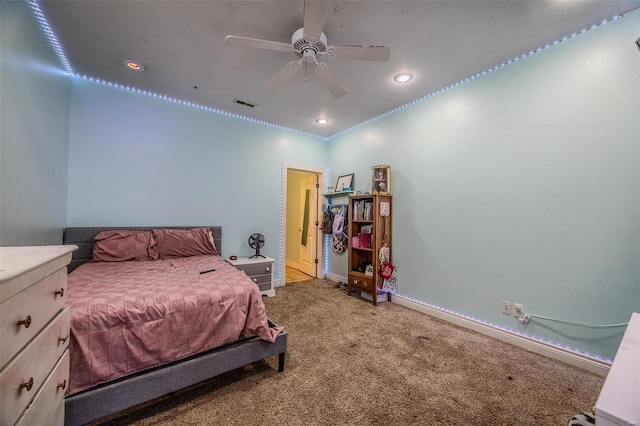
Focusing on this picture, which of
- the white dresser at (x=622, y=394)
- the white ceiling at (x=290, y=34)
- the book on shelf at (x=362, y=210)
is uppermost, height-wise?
the white ceiling at (x=290, y=34)

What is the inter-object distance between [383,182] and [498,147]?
139 centimetres

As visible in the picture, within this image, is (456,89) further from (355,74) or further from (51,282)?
(51,282)

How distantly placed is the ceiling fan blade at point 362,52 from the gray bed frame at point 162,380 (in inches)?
85.3

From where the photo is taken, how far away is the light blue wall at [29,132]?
1.59 meters

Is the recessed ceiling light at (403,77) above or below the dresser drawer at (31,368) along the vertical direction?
above

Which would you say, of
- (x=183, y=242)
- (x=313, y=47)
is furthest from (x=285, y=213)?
(x=313, y=47)

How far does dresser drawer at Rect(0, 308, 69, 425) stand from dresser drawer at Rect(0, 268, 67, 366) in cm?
3

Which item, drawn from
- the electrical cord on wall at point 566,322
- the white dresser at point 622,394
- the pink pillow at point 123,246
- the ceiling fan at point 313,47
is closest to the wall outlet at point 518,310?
the electrical cord on wall at point 566,322

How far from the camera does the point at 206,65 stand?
2.56 metres

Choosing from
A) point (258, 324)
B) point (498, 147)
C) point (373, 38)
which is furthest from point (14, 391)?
point (498, 147)

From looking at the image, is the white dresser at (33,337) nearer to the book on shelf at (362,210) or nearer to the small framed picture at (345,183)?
the book on shelf at (362,210)

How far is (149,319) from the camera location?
58.7 inches

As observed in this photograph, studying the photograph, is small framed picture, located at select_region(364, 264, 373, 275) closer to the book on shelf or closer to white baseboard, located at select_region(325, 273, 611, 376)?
white baseboard, located at select_region(325, 273, 611, 376)

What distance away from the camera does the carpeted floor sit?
1511 mm
